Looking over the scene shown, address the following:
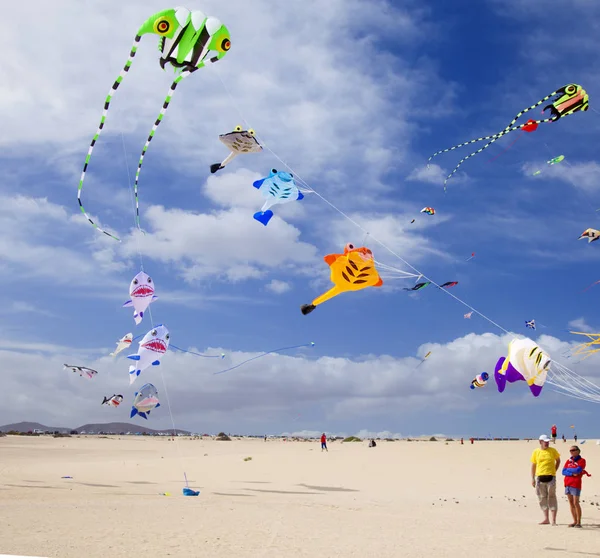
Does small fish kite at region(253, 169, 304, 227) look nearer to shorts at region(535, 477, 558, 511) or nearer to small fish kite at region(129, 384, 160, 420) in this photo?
shorts at region(535, 477, 558, 511)

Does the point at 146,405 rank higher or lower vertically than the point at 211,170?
lower

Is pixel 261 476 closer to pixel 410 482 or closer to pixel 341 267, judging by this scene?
pixel 410 482

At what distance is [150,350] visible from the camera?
17391 mm

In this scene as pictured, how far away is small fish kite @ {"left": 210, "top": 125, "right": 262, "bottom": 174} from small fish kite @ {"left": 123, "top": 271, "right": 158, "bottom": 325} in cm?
643

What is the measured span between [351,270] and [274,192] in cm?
292

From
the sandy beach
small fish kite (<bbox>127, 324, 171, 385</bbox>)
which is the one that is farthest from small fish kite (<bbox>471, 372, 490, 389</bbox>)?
small fish kite (<bbox>127, 324, 171, 385</bbox>)

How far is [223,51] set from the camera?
10.4 meters

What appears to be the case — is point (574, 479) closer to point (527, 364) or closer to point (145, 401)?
point (527, 364)

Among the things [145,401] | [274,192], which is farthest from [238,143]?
[145,401]

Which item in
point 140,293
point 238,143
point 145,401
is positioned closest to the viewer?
point 238,143

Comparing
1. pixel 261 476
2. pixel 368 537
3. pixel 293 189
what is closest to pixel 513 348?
pixel 368 537

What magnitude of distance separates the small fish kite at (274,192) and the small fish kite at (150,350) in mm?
6933

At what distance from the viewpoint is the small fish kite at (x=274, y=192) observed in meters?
12.3

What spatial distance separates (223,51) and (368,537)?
837 centimetres
